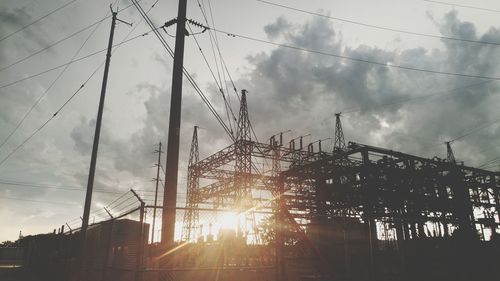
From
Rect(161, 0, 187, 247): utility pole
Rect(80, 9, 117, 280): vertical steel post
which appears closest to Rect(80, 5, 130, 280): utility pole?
Rect(80, 9, 117, 280): vertical steel post

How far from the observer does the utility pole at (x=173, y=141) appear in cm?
783

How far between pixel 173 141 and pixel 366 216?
23.6 feet

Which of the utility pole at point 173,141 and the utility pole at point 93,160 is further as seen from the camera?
the utility pole at point 93,160

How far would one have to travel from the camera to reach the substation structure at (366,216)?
11.0m

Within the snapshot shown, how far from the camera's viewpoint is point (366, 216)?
1111 cm

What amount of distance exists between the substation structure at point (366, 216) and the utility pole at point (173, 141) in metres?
2.36

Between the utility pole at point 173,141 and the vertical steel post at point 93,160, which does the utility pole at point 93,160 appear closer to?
the vertical steel post at point 93,160

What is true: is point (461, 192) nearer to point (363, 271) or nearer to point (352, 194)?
point (352, 194)

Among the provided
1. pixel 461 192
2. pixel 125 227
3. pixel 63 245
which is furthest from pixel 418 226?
pixel 63 245

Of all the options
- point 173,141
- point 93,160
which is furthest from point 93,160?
point 173,141

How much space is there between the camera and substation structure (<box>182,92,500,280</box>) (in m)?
11.0

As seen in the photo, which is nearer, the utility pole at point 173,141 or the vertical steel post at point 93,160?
the utility pole at point 173,141

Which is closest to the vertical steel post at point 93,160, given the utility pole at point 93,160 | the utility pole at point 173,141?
the utility pole at point 93,160

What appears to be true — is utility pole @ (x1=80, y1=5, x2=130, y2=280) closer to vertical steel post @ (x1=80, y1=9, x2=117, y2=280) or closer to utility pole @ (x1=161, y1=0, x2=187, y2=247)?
vertical steel post @ (x1=80, y1=9, x2=117, y2=280)
